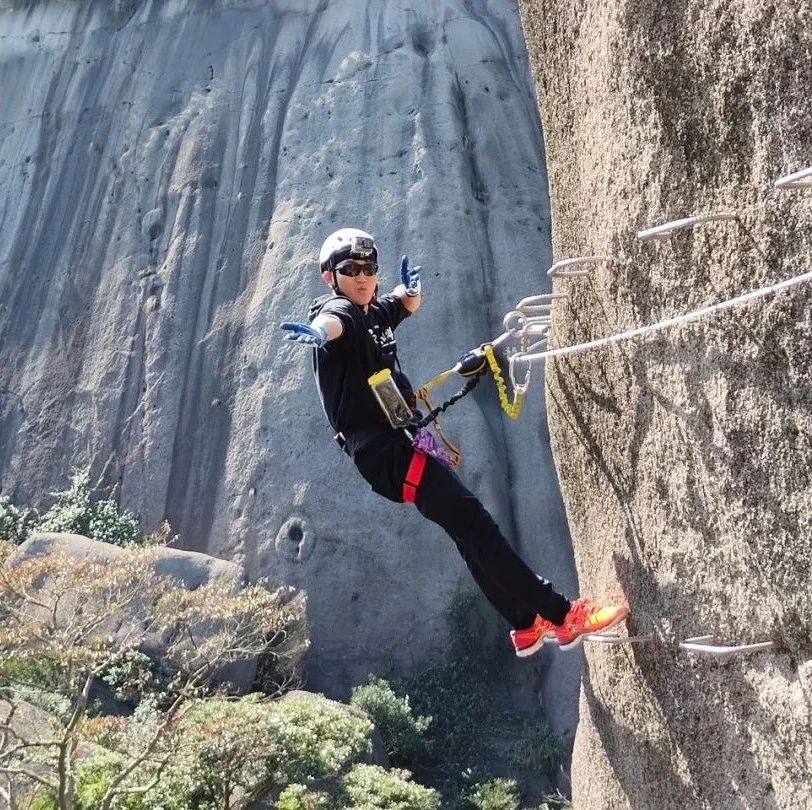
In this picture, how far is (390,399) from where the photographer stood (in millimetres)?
3029

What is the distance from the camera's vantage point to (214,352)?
13.2m

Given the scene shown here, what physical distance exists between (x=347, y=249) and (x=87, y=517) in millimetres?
10409

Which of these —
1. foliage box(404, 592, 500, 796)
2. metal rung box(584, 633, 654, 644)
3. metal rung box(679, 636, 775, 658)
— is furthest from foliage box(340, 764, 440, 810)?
metal rung box(679, 636, 775, 658)

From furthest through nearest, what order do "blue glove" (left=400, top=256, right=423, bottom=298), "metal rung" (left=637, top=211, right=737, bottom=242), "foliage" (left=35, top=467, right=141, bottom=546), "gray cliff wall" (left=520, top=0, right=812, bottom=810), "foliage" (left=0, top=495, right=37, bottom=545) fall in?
"foliage" (left=0, top=495, right=37, bottom=545), "foliage" (left=35, top=467, right=141, bottom=546), "blue glove" (left=400, top=256, right=423, bottom=298), "metal rung" (left=637, top=211, right=737, bottom=242), "gray cliff wall" (left=520, top=0, right=812, bottom=810)

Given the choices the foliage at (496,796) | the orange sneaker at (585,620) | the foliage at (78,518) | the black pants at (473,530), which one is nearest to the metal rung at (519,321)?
the black pants at (473,530)

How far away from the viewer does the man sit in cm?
299

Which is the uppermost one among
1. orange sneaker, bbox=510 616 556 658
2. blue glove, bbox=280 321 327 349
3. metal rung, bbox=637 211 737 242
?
blue glove, bbox=280 321 327 349

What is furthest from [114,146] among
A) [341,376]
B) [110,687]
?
[341,376]

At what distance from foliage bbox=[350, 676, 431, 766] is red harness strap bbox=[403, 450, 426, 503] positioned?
734 centimetres

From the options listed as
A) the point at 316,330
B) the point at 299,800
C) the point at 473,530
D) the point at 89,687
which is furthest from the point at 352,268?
the point at 299,800

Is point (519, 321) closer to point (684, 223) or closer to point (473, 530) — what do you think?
point (473, 530)

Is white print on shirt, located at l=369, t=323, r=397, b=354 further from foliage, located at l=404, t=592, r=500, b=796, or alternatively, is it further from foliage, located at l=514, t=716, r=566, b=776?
foliage, located at l=514, t=716, r=566, b=776

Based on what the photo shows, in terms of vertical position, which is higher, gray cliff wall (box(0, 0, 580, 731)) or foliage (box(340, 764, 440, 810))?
gray cliff wall (box(0, 0, 580, 731))

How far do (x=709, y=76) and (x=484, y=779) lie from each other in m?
8.86
